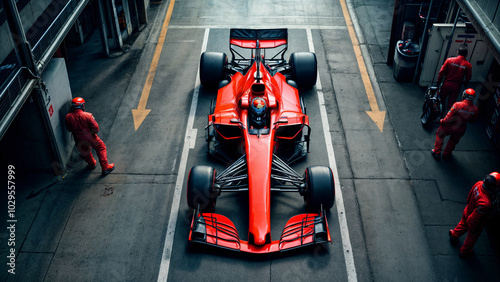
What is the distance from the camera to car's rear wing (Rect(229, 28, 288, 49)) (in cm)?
1104

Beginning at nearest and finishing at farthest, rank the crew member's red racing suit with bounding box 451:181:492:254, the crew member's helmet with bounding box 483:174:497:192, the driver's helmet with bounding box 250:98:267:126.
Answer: the crew member's helmet with bounding box 483:174:497:192 → the crew member's red racing suit with bounding box 451:181:492:254 → the driver's helmet with bounding box 250:98:267:126

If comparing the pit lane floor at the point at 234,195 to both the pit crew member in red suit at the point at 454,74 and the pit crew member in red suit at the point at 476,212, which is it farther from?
the pit crew member in red suit at the point at 454,74

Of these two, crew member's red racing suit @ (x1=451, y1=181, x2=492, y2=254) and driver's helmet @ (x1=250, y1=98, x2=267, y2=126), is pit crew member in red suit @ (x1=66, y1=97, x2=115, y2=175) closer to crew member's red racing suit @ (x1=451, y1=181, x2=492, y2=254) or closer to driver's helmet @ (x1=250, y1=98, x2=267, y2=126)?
driver's helmet @ (x1=250, y1=98, x2=267, y2=126)

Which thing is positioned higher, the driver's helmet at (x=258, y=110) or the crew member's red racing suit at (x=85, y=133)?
the driver's helmet at (x=258, y=110)

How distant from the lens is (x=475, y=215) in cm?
720

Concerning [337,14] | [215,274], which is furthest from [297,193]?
[337,14]

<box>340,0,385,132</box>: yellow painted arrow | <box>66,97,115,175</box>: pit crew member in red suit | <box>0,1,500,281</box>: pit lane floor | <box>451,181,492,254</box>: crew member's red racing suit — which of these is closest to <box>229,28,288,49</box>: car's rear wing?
<box>0,1,500,281</box>: pit lane floor

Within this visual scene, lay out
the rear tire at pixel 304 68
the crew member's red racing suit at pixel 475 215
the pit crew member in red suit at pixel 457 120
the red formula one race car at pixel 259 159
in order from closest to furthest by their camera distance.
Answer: the crew member's red racing suit at pixel 475 215 < the red formula one race car at pixel 259 159 < the pit crew member in red suit at pixel 457 120 < the rear tire at pixel 304 68

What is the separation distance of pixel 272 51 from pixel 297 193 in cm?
599

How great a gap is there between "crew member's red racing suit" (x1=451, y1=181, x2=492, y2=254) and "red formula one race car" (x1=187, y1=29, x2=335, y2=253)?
229 centimetres

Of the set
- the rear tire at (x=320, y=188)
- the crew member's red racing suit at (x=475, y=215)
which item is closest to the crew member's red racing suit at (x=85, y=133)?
the rear tire at (x=320, y=188)

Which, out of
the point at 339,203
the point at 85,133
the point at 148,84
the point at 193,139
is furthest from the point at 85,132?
the point at 339,203

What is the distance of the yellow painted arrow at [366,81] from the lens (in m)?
11.1

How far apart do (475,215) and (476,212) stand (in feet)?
0.21
